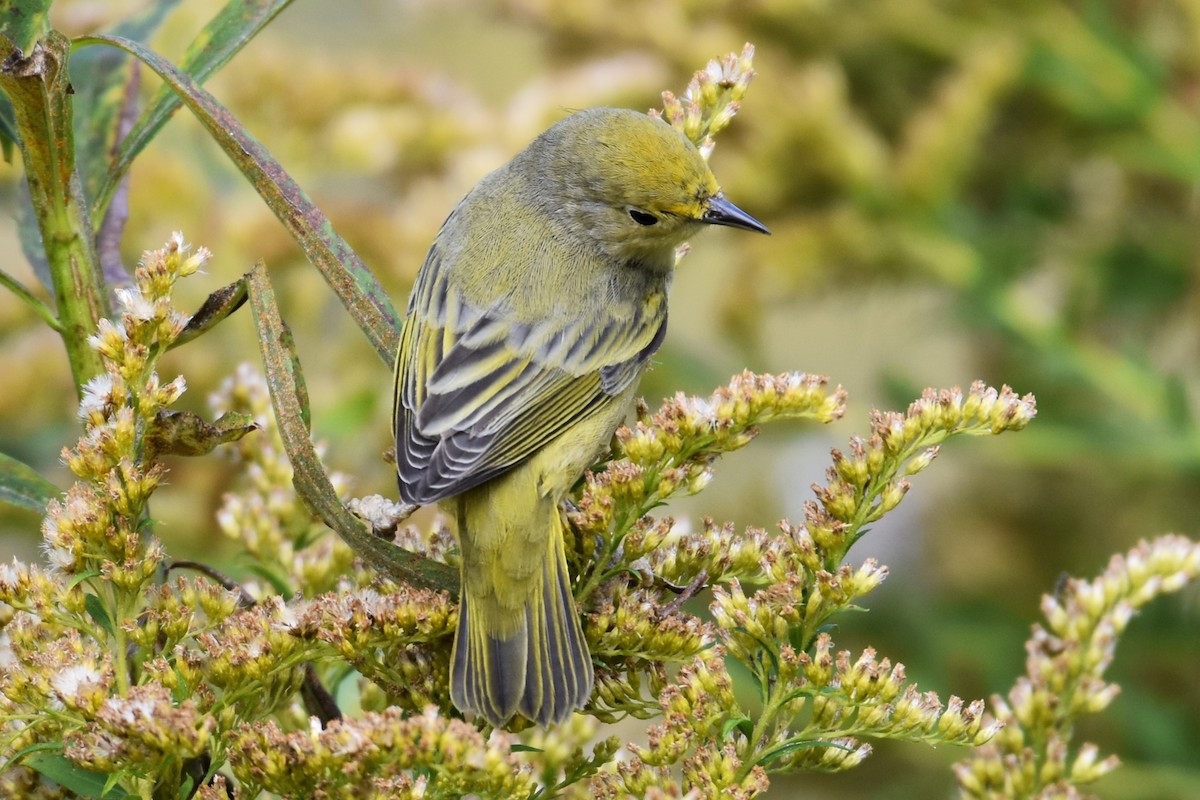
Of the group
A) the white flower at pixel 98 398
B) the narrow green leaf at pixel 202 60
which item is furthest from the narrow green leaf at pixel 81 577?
the narrow green leaf at pixel 202 60

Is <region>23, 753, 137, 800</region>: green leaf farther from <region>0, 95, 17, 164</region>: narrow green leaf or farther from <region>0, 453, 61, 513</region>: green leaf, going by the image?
<region>0, 95, 17, 164</region>: narrow green leaf

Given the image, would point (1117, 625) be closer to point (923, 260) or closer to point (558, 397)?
point (558, 397)

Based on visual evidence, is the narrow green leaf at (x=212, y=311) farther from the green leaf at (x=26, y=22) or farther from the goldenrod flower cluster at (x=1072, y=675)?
the goldenrod flower cluster at (x=1072, y=675)

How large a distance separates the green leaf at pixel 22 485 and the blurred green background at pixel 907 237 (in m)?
1.50

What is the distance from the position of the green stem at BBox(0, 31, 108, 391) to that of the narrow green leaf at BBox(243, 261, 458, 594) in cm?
21

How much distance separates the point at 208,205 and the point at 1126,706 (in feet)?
9.36

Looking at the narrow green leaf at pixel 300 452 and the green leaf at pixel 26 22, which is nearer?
the narrow green leaf at pixel 300 452

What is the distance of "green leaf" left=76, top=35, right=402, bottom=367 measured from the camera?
168 centimetres

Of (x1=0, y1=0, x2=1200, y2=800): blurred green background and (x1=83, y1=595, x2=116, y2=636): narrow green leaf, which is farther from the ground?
(x1=0, y1=0, x2=1200, y2=800): blurred green background

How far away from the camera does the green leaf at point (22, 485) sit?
1812 mm

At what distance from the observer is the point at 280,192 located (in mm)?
1728

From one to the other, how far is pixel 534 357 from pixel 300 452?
1.12m

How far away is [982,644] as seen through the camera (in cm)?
399

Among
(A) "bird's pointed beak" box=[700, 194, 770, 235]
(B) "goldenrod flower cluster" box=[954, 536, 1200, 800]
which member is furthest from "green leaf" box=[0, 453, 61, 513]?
(A) "bird's pointed beak" box=[700, 194, 770, 235]
